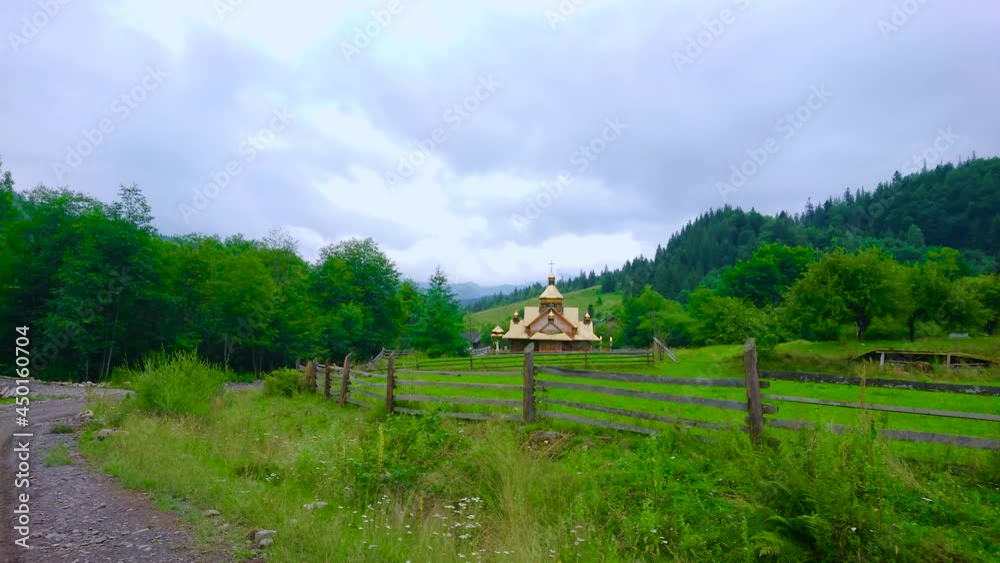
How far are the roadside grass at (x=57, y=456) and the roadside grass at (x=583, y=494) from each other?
1.51 ft

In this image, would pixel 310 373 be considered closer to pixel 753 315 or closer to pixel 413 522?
pixel 413 522

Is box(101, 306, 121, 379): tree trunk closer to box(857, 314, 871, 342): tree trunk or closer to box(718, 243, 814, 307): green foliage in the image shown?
box(857, 314, 871, 342): tree trunk

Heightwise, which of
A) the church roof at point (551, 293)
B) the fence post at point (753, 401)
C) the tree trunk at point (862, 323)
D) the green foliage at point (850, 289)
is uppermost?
the church roof at point (551, 293)

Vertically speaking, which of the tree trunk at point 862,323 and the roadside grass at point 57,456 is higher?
the tree trunk at point 862,323

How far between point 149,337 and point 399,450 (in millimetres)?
29776

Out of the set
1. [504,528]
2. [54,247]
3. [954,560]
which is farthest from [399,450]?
[54,247]

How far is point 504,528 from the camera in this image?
5.06 metres

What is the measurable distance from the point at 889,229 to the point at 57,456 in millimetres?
137906

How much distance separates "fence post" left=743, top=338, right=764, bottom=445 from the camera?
632 cm

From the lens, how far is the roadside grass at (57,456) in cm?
754

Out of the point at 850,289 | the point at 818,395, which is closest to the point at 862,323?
the point at 850,289

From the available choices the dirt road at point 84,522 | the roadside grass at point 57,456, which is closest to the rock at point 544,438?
the dirt road at point 84,522

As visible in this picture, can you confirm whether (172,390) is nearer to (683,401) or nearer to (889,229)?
(683,401)

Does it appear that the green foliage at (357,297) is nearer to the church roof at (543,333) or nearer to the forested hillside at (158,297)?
the forested hillside at (158,297)
